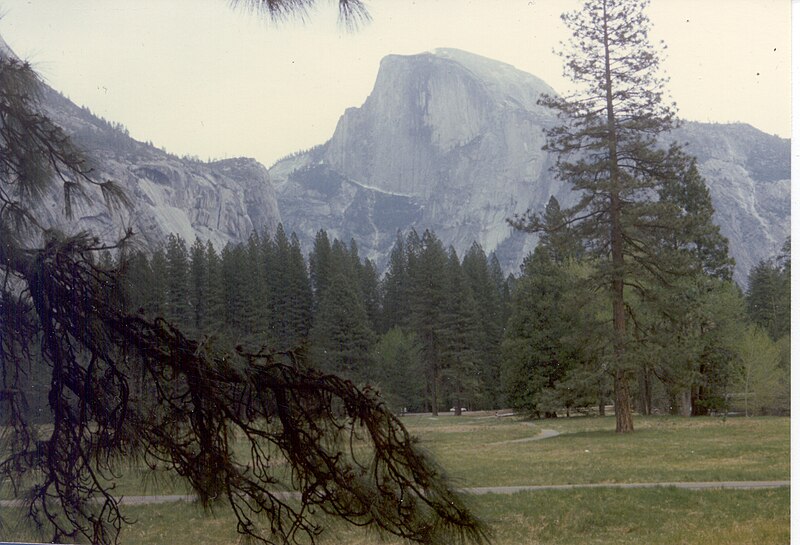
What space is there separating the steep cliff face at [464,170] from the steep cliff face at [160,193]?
120 mm

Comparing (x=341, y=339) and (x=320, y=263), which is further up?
(x=320, y=263)

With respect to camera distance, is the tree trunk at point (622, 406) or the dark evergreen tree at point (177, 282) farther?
the tree trunk at point (622, 406)

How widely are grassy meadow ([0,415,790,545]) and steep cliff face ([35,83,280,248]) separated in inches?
36.4

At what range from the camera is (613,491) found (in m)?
3.03

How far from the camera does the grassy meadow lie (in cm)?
285

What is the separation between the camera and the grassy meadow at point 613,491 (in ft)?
9.34

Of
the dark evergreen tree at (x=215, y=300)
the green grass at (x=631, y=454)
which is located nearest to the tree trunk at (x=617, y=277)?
the green grass at (x=631, y=454)

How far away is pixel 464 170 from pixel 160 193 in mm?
1157

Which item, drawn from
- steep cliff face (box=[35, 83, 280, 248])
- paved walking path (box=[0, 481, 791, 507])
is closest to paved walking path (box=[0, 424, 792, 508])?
paved walking path (box=[0, 481, 791, 507])

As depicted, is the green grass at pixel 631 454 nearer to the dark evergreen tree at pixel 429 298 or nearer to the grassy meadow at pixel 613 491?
the grassy meadow at pixel 613 491

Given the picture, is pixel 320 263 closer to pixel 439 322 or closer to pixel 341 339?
pixel 341 339

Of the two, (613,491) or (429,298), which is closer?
(429,298)

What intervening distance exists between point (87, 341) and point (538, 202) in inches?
69.5

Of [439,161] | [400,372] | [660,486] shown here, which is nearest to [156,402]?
[400,372]
